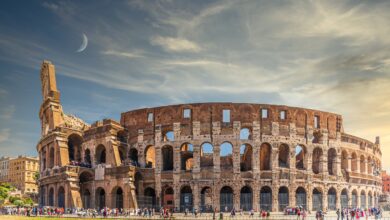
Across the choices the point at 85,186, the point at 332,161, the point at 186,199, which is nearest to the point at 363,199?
the point at 332,161

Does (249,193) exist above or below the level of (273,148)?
below

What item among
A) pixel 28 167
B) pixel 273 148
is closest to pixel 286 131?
pixel 273 148

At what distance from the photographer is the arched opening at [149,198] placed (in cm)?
5066

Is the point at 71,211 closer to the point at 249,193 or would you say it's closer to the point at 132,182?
the point at 132,182

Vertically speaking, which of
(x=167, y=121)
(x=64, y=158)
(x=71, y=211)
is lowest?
(x=71, y=211)

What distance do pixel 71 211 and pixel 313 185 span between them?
25420 millimetres

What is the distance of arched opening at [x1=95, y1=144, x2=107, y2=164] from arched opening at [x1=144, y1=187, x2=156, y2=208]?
21.6 feet

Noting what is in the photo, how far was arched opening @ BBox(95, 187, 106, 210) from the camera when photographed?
52.2 metres

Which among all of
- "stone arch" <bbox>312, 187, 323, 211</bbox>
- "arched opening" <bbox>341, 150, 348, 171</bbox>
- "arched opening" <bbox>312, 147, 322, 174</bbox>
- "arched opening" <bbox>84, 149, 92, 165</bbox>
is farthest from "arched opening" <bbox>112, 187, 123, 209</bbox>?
"arched opening" <bbox>341, 150, 348, 171</bbox>

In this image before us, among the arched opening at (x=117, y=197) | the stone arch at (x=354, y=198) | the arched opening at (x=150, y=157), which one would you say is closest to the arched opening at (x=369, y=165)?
the stone arch at (x=354, y=198)

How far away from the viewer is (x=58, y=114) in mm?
59469

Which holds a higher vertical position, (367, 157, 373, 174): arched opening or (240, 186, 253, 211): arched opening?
(367, 157, 373, 174): arched opening

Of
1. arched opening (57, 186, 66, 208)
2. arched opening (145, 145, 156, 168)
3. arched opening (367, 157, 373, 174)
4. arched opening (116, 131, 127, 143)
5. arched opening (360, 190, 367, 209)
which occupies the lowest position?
arched opening (360, 190, 367, 209)

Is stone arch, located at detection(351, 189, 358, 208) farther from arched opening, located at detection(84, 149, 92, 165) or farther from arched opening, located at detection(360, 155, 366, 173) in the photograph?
arched opening, located at detection(84, 149, 92, 165)
